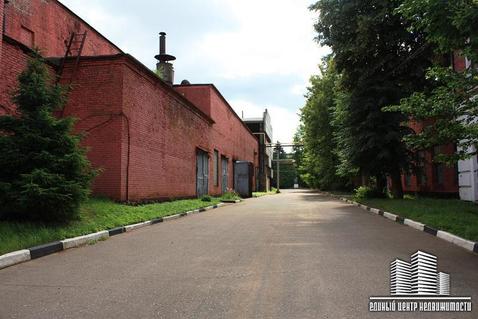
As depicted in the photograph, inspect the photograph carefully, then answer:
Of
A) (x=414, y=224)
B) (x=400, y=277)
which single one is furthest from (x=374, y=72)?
(x=400, y=277)

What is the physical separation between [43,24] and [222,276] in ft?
70.2

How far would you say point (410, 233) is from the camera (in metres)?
10.5

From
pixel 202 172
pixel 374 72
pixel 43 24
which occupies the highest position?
pixel 43 24

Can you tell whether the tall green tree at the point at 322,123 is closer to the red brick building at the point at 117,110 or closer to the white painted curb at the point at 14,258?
the red brick building at the point at 117,110

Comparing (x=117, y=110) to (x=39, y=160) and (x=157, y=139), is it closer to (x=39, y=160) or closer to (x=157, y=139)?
(x=157, y=139)

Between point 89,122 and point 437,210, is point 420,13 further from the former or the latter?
point 89,122

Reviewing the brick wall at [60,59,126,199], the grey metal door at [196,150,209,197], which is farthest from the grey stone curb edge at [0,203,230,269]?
the grey metal door at [196,150,209,197]

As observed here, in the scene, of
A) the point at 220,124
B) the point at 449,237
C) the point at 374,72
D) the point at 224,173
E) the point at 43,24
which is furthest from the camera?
the point at 224,173

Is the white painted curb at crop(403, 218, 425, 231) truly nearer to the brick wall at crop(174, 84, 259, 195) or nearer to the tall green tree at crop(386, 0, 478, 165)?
the tall green tree at crop(386, 0, 478, 165)

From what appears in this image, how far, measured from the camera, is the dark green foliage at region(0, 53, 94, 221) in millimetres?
9195

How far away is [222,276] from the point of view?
19.8 ft

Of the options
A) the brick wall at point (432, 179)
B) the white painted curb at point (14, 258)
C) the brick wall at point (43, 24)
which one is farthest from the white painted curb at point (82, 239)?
the brick wall at point (432, 179)

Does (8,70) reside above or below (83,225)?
above

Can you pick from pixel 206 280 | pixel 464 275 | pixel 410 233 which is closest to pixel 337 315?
pixel 206 280
